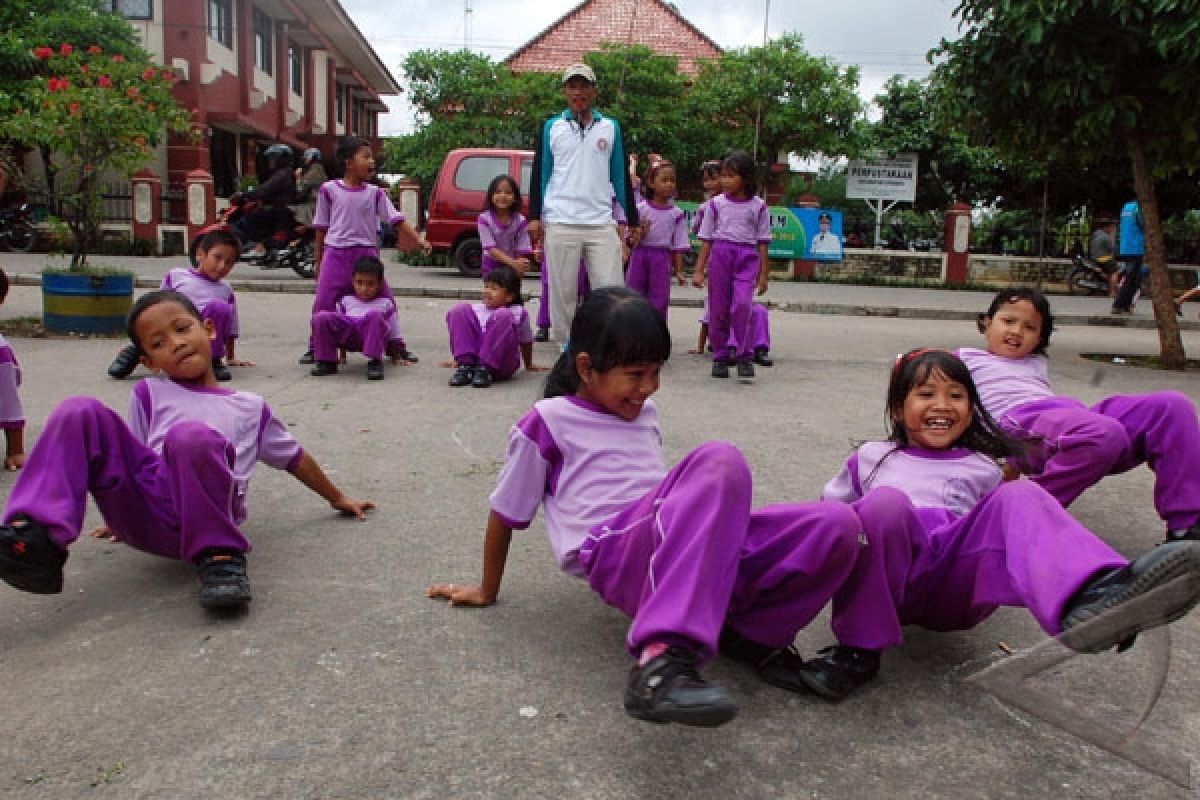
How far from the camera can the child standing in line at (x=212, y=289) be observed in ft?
21.7

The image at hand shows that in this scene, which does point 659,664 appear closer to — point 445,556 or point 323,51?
point 445,556

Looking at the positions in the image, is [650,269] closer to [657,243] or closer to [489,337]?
[657,243]

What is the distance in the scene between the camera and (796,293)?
16.4 metres

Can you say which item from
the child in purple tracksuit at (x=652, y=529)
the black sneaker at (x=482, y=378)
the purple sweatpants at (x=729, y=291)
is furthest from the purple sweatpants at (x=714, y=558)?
the purple sweatpants at (x=729, y=291)

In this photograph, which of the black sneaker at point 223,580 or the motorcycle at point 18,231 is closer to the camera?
the black sneaker at point 223,580

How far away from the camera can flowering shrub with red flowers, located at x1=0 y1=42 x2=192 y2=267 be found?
8031mm

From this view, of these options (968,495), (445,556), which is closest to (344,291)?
(445,556)

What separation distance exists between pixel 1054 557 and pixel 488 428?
11.9ft

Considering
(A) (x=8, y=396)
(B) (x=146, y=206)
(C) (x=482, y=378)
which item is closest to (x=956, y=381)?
(A) (x=8, y=396)

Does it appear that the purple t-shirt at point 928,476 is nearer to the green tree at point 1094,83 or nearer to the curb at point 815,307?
the green tree at point 1094,83

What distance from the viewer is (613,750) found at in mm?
2137

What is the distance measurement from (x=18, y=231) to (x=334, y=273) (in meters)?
13.8

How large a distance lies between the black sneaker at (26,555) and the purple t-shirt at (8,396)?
6.62 feet

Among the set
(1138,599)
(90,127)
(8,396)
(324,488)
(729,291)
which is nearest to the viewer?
(1138,599)
